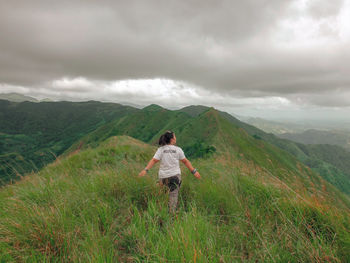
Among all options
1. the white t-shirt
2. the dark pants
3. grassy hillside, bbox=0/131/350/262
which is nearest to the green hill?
grassy hillside, bbox=0/131/350/262

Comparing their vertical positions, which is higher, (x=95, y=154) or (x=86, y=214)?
(x=86, y=214)

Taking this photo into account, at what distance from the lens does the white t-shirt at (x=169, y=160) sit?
4.36 meters

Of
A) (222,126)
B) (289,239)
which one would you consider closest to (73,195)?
(289,239)

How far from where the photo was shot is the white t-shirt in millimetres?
4359

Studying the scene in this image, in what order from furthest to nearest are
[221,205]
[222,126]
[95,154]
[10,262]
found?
1. [222,126]
2. [95,154]
3. [221,205]
4. [10,262]

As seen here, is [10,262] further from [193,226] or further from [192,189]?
[192,189]

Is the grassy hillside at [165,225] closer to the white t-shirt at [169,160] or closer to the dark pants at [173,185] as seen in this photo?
the dark pants at [173,185]

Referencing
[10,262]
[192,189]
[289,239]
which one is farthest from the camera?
[192,189]

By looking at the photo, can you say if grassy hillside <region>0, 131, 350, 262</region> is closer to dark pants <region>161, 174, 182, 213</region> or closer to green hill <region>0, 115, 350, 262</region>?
green hill <region>0, 115, 350, 262</region>

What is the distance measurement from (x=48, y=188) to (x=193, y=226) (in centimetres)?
318

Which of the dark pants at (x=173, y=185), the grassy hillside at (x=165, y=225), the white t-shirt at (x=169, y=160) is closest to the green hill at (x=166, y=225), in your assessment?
the grassy hillside at (x=165, y=225)

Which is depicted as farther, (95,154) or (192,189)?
(95,154)

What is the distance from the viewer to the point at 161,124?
179500 mm

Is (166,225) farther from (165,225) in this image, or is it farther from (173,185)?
(173,185)
